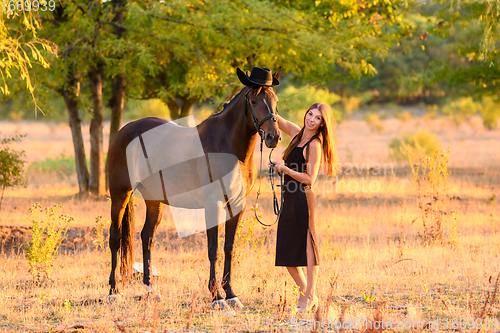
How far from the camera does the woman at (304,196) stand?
4711 millimetres

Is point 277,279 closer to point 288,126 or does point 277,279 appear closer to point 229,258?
point 229,258

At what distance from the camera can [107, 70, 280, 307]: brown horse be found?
462 cm

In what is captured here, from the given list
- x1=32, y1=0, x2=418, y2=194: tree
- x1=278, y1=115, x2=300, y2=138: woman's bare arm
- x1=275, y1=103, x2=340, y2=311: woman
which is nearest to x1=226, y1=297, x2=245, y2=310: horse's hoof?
x1=275, y1=103, x2=340, y2=311: woman

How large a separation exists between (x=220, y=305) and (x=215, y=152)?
1.54m

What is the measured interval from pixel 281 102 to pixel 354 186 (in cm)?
418

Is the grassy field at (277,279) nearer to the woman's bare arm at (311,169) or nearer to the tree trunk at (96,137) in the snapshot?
the tree trunk at (96,137)

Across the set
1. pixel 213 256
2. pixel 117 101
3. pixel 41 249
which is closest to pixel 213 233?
pixel 213 256

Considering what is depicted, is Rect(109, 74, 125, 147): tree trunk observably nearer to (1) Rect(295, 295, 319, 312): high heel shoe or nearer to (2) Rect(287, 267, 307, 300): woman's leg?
(2) Rect(287, 267, 307, 300): woman's leg

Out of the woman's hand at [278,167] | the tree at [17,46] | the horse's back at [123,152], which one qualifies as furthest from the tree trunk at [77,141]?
the woman's hand at [278,167]

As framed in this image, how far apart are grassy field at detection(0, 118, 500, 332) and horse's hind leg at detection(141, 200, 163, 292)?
246 mm

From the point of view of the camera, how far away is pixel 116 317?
15.5 ft

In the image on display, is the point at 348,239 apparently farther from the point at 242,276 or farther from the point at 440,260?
the point at 242,276

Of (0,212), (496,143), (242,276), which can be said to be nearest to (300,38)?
(242,276)

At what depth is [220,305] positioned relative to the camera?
193 inches
